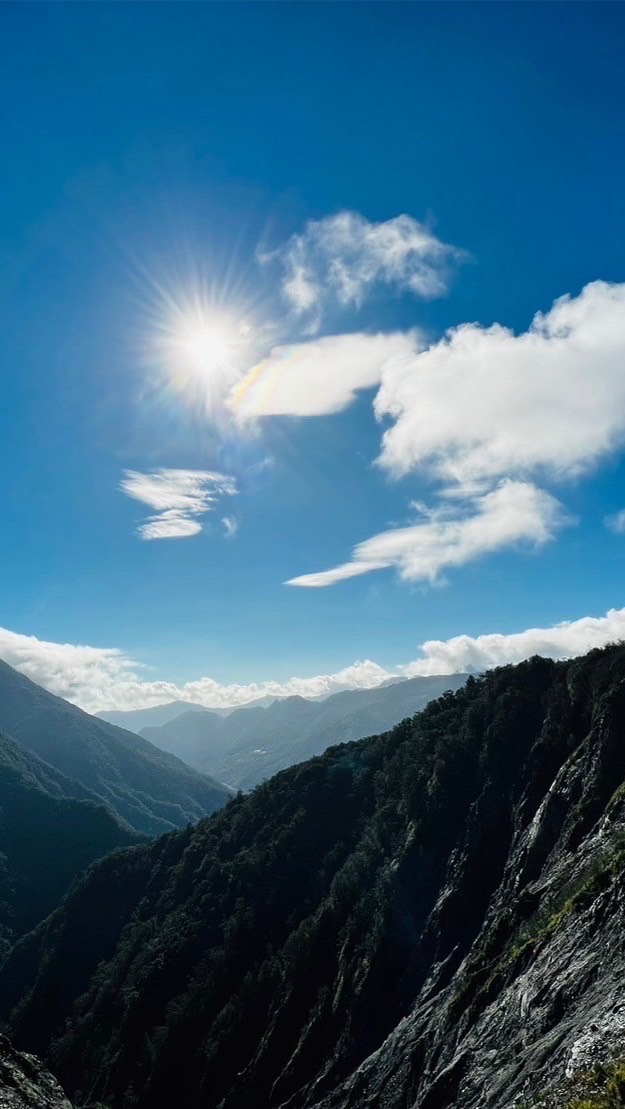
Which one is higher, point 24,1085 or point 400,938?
point 400,938

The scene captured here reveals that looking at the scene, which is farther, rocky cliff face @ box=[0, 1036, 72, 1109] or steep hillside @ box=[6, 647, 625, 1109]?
rocky cliff face @ box=[0, 1036, 72, 1109]

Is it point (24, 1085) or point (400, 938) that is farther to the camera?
point (400, 938)

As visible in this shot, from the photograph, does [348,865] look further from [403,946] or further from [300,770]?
→ [300,770]

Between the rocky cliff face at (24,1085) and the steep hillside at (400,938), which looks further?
the rocky cliff face at (24,1085)
